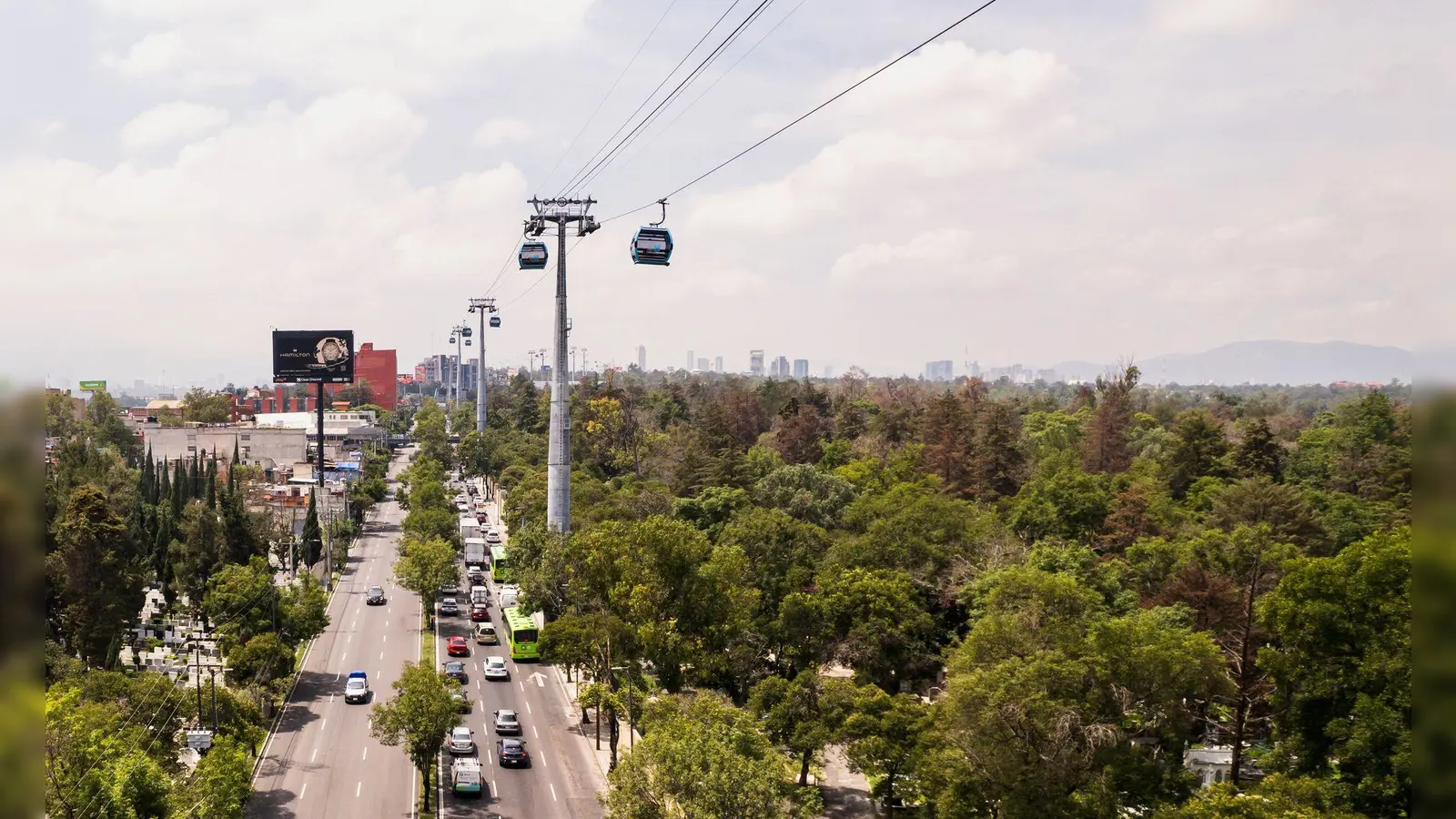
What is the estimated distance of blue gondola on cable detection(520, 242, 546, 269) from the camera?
130ft

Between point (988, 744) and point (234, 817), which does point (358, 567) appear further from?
point (988, 744)

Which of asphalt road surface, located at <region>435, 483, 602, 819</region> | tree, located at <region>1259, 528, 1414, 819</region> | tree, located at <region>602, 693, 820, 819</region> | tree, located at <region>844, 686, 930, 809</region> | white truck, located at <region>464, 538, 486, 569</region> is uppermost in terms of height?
tree, located at <region>1259, 528, 1414, 819</region>

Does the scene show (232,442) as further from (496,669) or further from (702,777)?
(702,777)

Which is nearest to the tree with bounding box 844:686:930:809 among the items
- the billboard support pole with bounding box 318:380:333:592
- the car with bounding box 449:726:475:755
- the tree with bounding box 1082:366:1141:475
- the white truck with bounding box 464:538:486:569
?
the car with bounding box 449:726:475:755

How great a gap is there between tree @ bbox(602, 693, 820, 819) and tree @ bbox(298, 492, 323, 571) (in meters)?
44.6

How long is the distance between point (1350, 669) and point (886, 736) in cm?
1130

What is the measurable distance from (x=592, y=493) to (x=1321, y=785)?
146ft

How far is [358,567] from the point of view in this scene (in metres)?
65.4

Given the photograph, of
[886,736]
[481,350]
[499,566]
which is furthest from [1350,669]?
[481,350]

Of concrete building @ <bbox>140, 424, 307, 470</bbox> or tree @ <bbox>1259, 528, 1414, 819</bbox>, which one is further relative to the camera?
concrete building @ <bbox>140, 424, 307, 470</bbox>

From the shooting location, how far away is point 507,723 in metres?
34.3

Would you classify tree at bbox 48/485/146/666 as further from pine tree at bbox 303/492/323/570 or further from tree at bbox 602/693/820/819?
tree at bbox 602/693/820/819

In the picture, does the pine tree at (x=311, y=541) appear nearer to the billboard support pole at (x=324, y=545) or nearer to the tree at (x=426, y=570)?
the billboard support pole at (x=324, y=545)
